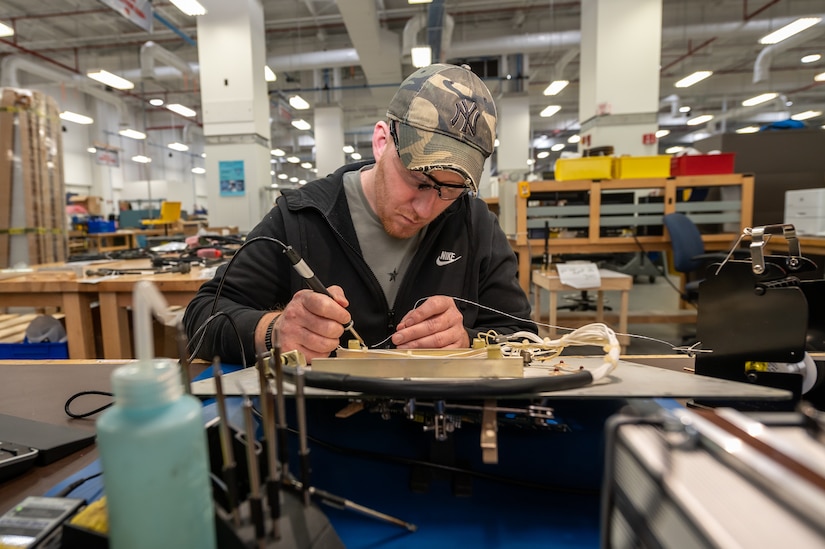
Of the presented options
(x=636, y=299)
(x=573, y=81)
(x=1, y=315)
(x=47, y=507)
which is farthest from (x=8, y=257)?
(x=573, y=81)

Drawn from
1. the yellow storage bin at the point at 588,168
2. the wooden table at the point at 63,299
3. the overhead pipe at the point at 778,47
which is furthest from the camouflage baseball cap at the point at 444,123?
the overhead pipe at the point at 778,47

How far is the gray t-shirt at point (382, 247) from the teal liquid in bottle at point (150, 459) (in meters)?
0.85

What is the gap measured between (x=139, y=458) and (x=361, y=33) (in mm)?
6231

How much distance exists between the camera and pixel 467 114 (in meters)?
0.83

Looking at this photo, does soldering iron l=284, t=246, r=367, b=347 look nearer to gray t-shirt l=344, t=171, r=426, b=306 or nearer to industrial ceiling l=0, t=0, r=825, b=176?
gray t-shirt l=344, t=171, r=426, b=306

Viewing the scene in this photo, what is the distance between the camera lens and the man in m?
0.82

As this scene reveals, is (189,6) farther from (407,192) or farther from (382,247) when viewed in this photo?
(407,192)

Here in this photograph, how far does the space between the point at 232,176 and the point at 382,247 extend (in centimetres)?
464

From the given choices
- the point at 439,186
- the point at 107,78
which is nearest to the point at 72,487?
the point at 439,186

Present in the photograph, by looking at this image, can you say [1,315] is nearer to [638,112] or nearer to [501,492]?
[501,492]

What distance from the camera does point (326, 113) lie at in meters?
8.55

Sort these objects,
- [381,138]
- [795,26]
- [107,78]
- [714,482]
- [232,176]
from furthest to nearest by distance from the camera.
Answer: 1. [107,78]
2. [232,176]
3. [795,26]
4. [381,138]
5. [714,482]

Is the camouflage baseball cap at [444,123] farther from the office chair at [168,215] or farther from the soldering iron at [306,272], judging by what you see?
the office chair at [168,215]

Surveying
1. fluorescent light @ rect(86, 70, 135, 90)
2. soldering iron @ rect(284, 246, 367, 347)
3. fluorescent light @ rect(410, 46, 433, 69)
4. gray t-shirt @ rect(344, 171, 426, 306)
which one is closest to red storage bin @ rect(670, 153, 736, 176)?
gray t-shirt @ rect(344, 171, 426, 306)
